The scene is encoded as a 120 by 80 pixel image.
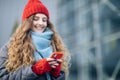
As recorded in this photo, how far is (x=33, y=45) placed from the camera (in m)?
2.02

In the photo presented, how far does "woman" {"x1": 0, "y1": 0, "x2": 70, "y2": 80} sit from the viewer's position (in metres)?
1.94

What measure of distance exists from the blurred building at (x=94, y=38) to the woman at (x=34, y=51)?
7.00 metres

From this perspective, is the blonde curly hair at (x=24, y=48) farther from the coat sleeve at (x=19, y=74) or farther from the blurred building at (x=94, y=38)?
the blurred building at (x=94, y=38)

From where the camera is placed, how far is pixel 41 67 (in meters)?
1.92

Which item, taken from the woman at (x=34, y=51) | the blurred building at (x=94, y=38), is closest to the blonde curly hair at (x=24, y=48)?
Answer: the woman at (x=34, y=51)

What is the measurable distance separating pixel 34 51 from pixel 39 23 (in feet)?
0.45

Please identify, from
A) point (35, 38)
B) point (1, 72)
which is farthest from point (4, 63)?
point (35, 38)

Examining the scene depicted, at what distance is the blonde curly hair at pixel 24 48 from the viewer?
1983mm

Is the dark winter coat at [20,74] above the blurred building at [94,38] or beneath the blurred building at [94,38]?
above

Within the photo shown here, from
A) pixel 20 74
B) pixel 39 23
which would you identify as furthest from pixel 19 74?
pixel 39 23

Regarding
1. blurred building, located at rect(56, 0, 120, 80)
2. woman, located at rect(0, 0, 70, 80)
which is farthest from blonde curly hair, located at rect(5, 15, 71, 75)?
blurred building, located at rect(56, 0, 120, 80)

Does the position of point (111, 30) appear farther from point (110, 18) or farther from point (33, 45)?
point (33, 45)

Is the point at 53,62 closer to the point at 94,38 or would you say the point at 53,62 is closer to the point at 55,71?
the point at 55,71

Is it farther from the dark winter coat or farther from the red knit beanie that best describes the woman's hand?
the red knit beanie
